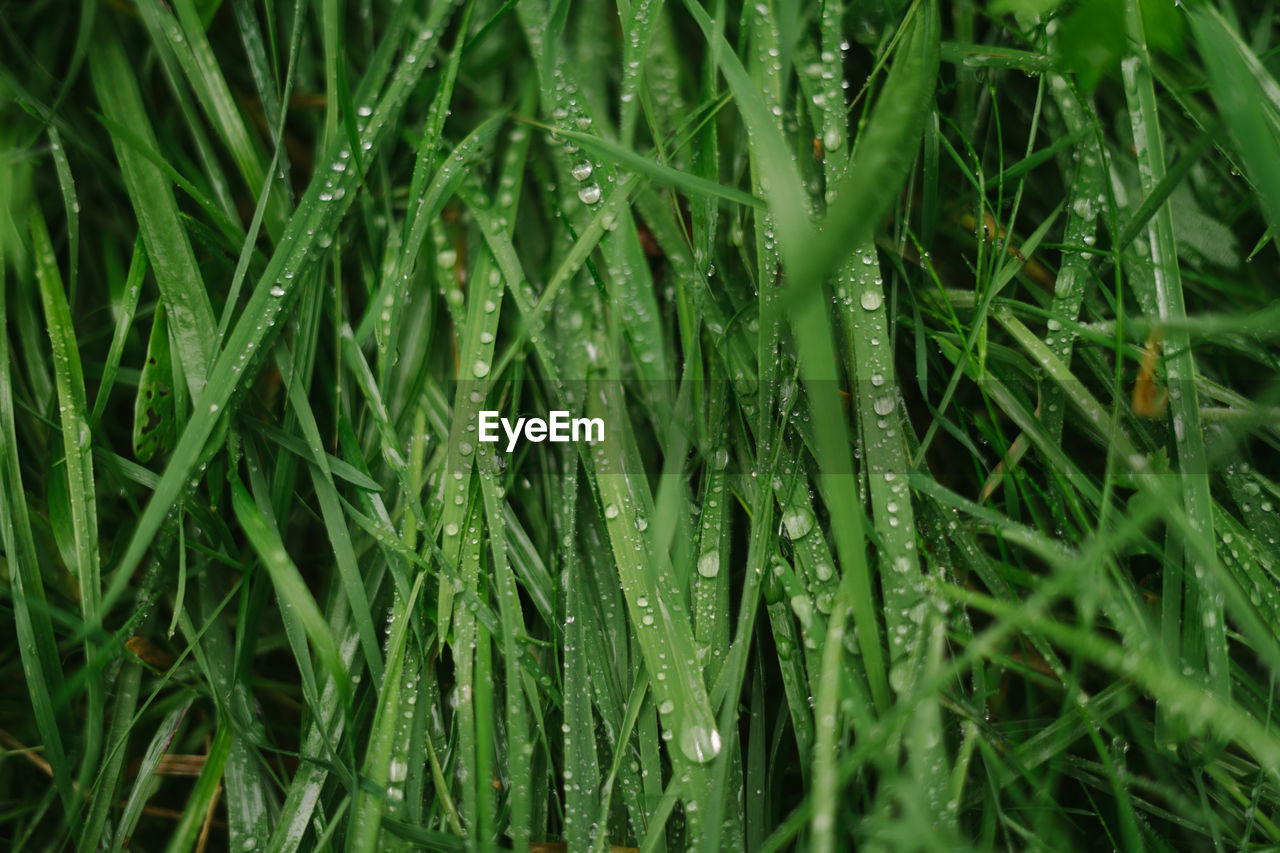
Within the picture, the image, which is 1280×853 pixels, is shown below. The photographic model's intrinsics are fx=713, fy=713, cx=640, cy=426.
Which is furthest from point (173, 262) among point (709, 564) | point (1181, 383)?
point (1181, 383)

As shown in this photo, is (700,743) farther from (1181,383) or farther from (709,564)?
(1181,383)

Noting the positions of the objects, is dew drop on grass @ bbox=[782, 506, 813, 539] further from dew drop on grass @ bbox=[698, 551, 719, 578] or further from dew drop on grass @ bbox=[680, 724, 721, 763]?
dew drop on grass @ bbox=[680, 724, 721, 763]

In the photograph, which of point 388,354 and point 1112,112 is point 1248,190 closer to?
point 1112,112

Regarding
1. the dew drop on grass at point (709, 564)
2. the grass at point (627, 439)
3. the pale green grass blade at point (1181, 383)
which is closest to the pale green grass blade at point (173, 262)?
the grass at point (627, 439)

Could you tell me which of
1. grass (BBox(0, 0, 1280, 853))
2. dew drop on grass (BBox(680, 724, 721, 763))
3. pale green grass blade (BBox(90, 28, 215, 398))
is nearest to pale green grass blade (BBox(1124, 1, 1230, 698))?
grass (BBox(0, 0, 1280, 853))

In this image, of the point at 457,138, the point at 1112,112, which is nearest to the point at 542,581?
the point at 457,138

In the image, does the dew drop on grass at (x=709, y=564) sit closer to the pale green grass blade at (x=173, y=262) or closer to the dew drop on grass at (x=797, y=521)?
the dew drop on grass at (x=797, y=521)

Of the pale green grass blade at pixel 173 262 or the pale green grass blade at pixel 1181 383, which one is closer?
the pale green grass blade at pixel 1181 383

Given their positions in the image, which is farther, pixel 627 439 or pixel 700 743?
pixel 627 439

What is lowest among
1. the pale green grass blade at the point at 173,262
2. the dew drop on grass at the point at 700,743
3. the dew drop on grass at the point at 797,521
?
the dew drop on grass at the point at 700,743
